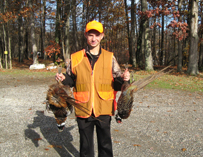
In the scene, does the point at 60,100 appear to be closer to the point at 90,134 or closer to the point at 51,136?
the point at 90,134

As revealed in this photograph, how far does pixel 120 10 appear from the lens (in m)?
27.9

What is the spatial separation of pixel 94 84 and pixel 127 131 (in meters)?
2.65

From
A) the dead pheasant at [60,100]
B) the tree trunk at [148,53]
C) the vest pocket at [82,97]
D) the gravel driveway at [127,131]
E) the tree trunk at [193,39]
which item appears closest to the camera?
the dead pheasant at [60,100]

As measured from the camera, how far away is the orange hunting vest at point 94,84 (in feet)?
8.47

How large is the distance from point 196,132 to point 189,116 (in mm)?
1337

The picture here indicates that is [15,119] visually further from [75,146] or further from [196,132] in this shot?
[196,132]

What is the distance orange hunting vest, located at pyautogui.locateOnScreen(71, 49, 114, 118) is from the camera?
2582mm

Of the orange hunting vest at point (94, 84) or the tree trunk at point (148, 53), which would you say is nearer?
the orange hunting vest at point (94, 84)

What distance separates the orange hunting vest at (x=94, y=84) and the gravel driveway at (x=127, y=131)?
1.50m

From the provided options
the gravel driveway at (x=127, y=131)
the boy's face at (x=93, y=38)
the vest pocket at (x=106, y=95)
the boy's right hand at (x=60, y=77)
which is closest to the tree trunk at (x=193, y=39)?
the gravel driveway at (x=127, y=131)

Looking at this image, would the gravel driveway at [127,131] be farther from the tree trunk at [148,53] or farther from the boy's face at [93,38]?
the tree trunk at [148,53]

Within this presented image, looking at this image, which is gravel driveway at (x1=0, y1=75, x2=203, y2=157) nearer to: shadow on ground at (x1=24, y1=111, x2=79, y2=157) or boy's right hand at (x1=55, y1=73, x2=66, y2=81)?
shadow on ground at (x1=24, y1=111, x2=79, y2=157)

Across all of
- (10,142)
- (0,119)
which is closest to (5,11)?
(0,119)

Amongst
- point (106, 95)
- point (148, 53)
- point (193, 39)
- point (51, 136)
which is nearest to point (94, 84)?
point (106, 95)
